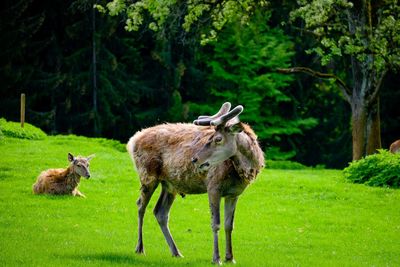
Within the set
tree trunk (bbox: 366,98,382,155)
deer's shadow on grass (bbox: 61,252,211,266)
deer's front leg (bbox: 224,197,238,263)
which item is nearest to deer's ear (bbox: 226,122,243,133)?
deer's front leg (bbox: 224,197,238,263)

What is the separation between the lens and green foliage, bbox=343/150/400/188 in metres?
22.8

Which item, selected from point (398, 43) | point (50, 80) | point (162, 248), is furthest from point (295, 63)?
point (162, 248)

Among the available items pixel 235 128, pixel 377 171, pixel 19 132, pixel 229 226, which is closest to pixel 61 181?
pixel 229 226

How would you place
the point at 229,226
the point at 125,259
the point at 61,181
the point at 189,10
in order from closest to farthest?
the point at 125,259 → the point at 229,226 → the point at 61,181 → the point at 189,10

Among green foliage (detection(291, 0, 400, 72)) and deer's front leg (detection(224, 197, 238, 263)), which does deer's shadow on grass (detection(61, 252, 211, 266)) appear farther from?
green foliage (detection(291, 0, 400, 72))

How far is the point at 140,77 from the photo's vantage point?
4928cm

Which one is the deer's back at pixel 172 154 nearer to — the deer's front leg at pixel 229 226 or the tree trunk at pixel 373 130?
the deer's front leg at pixel 229 226

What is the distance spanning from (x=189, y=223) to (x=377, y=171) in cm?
919

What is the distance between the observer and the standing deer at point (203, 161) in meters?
11.4

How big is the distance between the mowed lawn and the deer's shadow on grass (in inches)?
0.7

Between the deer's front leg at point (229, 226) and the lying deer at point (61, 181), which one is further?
the lying deer at point (61, 181)

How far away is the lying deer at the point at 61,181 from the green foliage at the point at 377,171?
9.32m

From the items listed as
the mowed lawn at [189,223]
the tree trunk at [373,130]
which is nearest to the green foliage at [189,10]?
the mowed lawn at [189,223]

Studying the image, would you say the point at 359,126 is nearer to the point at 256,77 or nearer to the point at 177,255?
the point at 177,255
